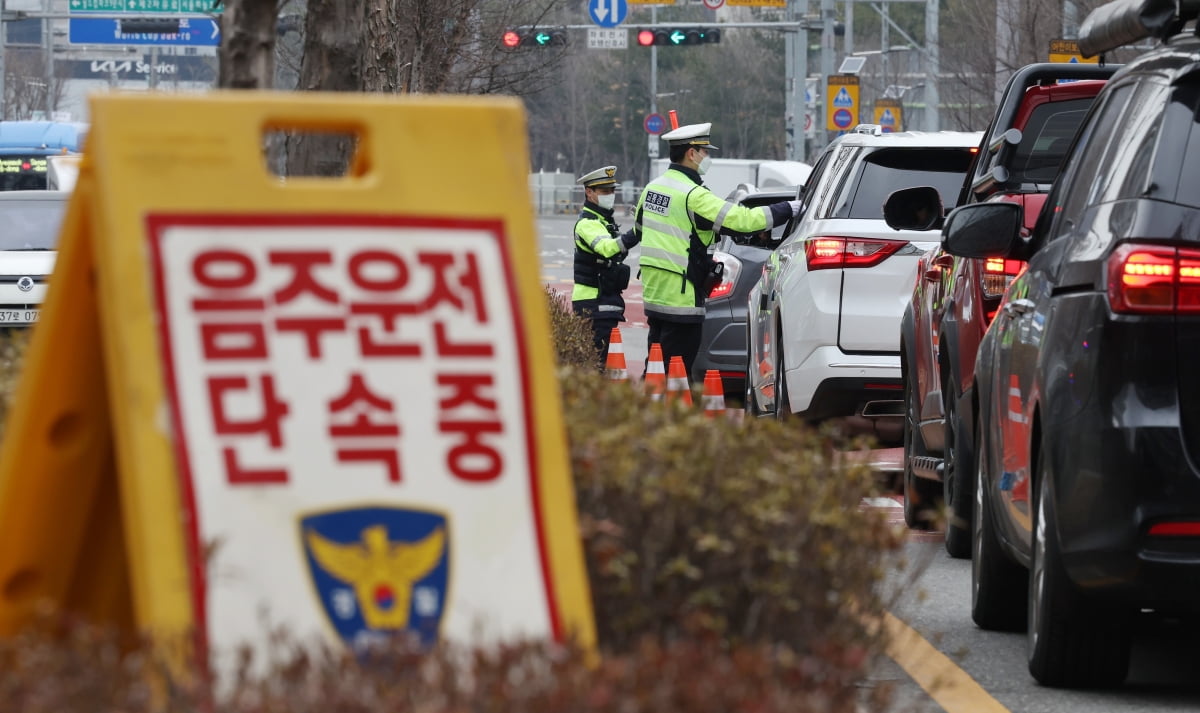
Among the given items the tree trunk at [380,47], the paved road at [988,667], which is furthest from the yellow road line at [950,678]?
the tree trunk at [380,47]

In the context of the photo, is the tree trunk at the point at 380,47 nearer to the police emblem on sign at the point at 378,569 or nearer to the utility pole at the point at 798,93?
the police emblem on sign at the point at 378,569

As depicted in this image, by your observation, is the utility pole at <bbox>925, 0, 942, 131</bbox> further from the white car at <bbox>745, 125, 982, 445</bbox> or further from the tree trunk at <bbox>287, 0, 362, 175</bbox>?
the tree trunk at <bbox>287, 0, 362, 175</bbox>

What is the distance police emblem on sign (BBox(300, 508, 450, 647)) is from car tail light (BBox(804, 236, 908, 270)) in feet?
25.9

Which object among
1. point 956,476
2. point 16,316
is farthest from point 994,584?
point 16,316

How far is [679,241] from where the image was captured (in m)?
13.1

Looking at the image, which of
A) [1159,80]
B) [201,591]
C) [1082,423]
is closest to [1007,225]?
[1159,80]

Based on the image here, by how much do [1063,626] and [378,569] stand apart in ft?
9.98

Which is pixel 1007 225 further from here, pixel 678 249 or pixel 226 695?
pixel 678 249

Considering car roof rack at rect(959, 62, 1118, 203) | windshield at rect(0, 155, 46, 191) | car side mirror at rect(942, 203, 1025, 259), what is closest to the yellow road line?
car side mirror at rect(942, 203, 1025, 259)

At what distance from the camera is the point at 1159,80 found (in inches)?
229

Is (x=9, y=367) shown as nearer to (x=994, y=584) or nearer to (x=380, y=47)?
(x=994, y=584)

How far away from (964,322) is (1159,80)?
2708 millimetres

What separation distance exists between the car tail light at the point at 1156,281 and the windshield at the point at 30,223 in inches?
666

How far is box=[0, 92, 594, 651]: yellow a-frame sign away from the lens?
3.19 meters
